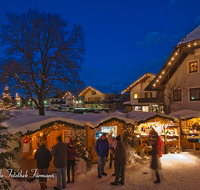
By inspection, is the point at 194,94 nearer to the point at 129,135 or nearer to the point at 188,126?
the point at 188,126

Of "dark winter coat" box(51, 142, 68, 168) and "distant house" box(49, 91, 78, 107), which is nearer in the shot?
"dark winter coat" box(51, 142, 68, 168)

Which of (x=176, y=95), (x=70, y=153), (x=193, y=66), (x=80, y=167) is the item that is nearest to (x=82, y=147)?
(x=80, y=167)

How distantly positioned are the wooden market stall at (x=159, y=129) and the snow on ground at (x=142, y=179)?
5.51ft

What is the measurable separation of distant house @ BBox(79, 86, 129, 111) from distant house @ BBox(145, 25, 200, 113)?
71.1 ft

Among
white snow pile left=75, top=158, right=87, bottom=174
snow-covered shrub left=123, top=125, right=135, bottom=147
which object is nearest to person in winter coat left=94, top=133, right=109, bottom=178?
white snow pile left=75, top=158, right=87, bottom=174

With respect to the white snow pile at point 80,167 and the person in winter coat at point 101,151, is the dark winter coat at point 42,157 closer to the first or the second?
the white snow pile at point 80,167

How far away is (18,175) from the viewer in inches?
237

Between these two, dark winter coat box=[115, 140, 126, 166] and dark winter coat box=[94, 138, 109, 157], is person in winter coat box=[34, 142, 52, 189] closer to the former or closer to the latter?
dark winter coat box=[94, 138, 109, 157]

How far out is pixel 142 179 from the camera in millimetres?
6332

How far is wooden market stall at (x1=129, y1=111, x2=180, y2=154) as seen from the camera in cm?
961

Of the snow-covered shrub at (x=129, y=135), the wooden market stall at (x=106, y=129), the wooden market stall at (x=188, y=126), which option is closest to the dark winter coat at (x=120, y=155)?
the wooden market stall at (x=106, y=129)

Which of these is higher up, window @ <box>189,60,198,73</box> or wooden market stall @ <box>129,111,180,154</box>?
window @ <box>189,60,198,73</box>

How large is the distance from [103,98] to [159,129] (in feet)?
102

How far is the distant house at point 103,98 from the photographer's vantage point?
39881mm
